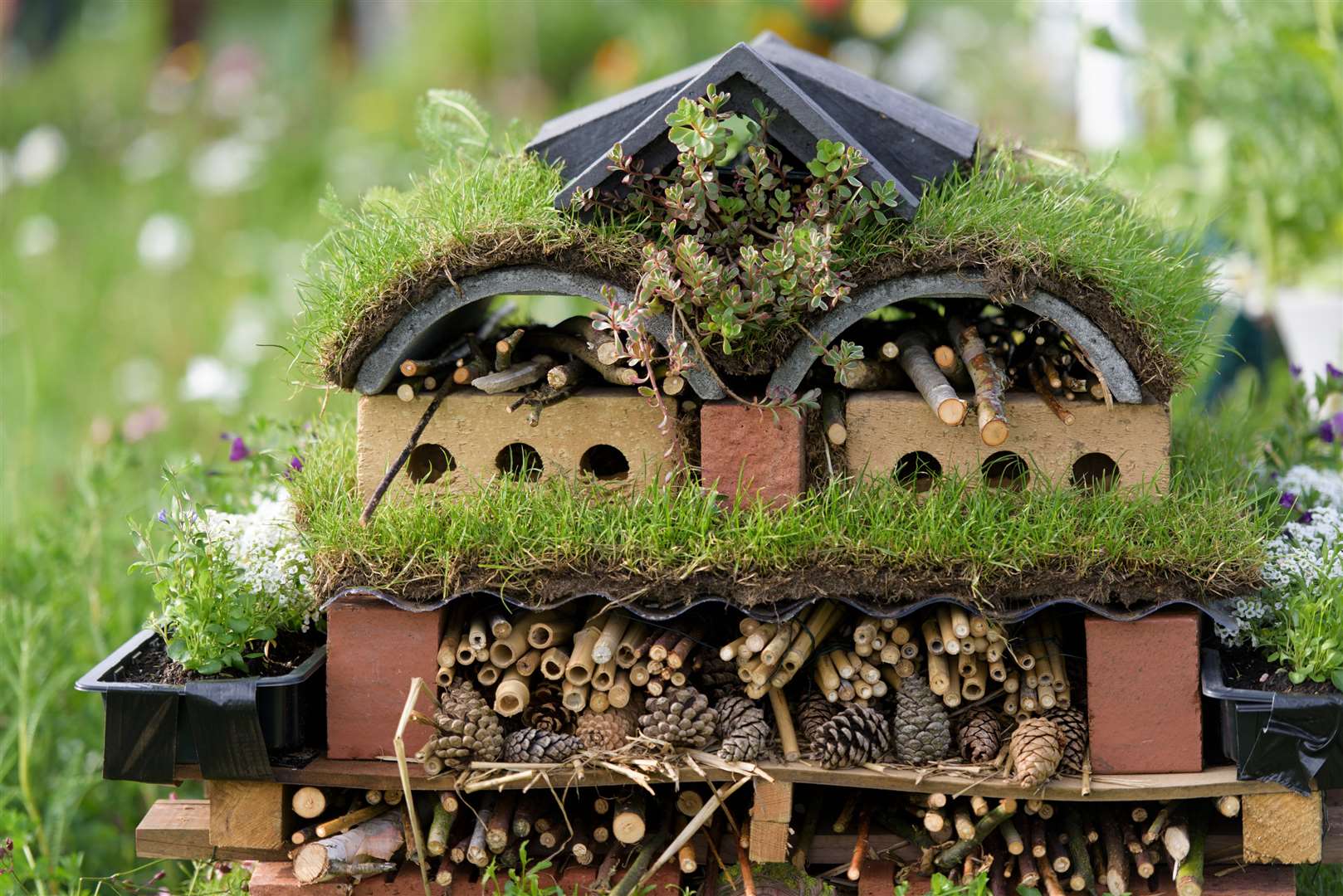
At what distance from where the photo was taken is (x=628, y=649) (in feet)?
9.15

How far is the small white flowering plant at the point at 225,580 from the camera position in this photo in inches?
111

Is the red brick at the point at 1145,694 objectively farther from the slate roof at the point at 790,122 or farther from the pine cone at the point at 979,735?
the slate roof at the point at 790,122

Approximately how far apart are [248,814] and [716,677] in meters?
1.06

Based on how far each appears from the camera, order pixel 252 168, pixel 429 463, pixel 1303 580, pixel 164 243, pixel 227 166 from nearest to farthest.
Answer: pixel 1303 580, pixel 429 463, pixel 164 243, pixel 227 166, pixel 252 168

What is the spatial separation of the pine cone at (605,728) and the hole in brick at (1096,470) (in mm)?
1131

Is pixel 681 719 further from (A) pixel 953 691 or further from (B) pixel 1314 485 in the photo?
(B) pixel 1314 485

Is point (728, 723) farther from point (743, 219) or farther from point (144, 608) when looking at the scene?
point (144, 608)

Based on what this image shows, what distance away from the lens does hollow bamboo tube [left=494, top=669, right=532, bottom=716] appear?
2770 millimetres

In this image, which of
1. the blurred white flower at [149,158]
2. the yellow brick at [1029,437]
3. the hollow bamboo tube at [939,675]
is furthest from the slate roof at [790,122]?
the blurred white flower at [149,158]

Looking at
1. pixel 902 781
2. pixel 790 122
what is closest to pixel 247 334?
pixel 790 122

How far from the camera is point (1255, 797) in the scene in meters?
2.70

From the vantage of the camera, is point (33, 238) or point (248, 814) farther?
point (33, 238)

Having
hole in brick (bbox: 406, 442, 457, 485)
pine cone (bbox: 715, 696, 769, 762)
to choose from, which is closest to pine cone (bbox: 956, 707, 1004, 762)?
pine cone (bbox: 715, 696, 769, 762)

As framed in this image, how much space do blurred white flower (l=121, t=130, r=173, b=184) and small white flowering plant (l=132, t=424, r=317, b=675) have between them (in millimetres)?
5525
